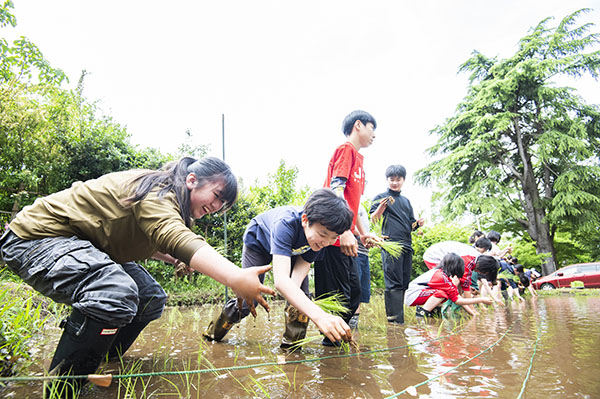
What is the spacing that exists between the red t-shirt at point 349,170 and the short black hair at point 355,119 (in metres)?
0.23

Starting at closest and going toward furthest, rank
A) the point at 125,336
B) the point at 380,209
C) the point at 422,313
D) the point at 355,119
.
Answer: the point at 125,336 → the point at 355,119 → the point at 380,209 → the point at 422,313

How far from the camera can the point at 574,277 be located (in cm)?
1382

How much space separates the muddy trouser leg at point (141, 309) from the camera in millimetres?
2104

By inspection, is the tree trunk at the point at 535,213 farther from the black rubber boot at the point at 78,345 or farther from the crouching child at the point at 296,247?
the black rubber boot at the point at 78,345

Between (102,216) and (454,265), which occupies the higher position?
(102,216)

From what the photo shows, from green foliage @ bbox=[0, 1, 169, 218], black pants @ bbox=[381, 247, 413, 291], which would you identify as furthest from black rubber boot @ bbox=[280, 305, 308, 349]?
green foliage @ bbox=[0, 1, 169, 218]

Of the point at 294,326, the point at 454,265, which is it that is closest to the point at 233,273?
the point at 294,326

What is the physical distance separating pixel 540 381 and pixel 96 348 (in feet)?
6.45

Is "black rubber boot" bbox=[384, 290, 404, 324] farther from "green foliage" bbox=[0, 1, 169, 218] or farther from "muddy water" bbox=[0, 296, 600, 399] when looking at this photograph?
"green foliage" bbox=[0, 1, 169, 218]

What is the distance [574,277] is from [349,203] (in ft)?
48.4

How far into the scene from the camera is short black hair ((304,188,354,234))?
2.12 m

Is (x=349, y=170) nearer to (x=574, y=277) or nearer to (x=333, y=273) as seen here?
(x=333, y=273)

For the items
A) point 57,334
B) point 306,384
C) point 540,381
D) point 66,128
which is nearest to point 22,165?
point 66,128

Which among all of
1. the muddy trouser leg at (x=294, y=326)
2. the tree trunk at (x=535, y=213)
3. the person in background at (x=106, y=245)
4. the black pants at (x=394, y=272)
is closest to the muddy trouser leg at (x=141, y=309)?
the person in background at (x=106, y=245)
